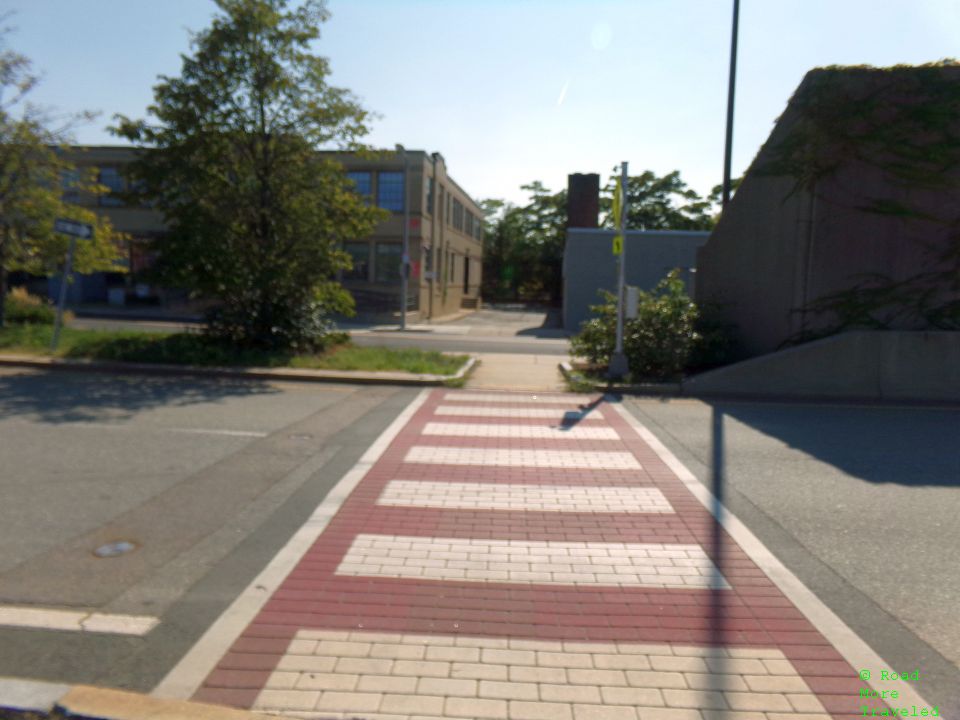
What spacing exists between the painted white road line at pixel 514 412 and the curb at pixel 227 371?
2379 millimetres

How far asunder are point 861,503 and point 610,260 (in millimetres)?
29708

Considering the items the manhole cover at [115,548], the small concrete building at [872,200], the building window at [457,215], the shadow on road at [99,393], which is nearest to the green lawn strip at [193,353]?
the shadow on road at [99,393]

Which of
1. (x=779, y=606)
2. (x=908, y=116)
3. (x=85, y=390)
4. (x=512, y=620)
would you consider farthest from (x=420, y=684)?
(x=908, y=116)

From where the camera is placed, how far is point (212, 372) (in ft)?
45.5

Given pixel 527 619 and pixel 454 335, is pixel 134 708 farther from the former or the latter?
pixel 454 335

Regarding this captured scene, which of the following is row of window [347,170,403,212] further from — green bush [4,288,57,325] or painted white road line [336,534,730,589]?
painted white road line [336,534,730,589]

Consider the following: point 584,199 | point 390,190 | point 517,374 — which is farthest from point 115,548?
point 584,199

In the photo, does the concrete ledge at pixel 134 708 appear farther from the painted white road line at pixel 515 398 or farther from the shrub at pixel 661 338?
the shrub at pixel 661 338

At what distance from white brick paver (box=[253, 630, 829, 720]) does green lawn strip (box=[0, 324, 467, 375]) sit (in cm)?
1047

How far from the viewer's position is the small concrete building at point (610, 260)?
3459 cm

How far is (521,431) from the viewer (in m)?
9.45

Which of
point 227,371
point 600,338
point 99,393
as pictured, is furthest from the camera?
point 600,338

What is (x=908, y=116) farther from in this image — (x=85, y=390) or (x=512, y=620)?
(x=85, y=390)

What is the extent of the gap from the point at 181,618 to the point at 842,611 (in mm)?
3602
